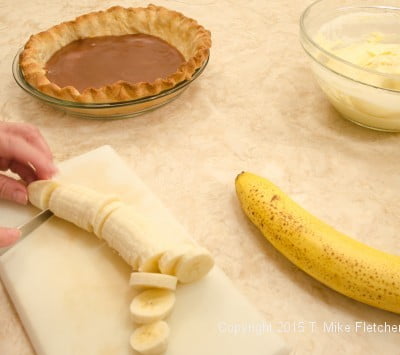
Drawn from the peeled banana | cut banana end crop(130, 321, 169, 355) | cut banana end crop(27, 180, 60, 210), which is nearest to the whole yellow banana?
the peeled banana

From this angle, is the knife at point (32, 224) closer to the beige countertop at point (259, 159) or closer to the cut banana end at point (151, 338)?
the beige countertop at point (259, 159)

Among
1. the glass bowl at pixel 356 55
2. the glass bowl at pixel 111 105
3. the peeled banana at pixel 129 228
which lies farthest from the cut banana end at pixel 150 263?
the glass bowl at pixel 356 55

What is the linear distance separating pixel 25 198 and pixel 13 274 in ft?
0.63

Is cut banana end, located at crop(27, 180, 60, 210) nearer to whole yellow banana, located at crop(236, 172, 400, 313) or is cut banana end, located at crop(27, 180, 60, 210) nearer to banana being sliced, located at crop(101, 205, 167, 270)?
banana being sliced, located at crop(101, 205, 167, 270)

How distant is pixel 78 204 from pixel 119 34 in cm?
94

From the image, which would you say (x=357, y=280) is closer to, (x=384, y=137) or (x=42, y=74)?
(x=384, y=137)

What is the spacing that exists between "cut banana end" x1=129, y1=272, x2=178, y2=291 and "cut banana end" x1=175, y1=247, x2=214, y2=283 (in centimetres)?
3

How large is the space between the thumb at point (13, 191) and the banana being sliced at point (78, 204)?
80mm

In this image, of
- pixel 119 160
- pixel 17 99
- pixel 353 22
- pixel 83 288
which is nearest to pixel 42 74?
pixel 17 99

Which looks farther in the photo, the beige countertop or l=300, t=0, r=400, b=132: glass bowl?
l=300, t=0, r=400, b=132: glass bowl

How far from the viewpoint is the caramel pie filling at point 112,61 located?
4.64 ft

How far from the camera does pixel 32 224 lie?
0.98m

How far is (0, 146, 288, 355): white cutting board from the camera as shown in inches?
31.4

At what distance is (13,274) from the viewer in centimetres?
91
